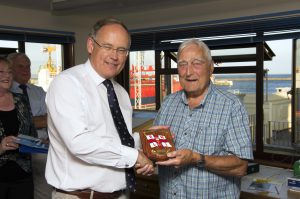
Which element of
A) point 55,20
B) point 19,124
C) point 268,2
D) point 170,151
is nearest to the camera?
point 170,151

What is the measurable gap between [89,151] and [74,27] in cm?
296

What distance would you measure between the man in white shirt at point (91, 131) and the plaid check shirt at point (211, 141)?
0.64 feet

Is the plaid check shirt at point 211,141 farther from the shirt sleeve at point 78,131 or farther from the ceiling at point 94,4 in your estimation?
the ceiling at point 94,4

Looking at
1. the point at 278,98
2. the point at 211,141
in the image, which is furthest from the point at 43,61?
the point at 211,141

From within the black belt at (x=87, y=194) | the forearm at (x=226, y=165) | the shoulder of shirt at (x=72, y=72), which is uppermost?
the shoulder of shirt at (x=72, y=72)

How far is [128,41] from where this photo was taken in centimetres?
141

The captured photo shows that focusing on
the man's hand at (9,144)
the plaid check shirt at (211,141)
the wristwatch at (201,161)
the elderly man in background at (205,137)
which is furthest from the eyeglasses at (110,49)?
the man's hand at (9,144)

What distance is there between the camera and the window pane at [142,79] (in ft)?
12.4

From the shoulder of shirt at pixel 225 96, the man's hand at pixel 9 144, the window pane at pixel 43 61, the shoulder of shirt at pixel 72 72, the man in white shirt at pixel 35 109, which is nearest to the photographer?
the shoulder of shirt at pixel 72 72

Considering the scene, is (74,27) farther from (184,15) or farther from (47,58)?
(184,15)

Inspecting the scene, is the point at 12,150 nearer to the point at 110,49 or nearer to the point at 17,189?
the point at 17,189

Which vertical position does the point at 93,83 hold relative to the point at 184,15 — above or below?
below

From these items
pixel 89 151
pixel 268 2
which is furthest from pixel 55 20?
pixel 89 151

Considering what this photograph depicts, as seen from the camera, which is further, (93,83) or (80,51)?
(80,51)
